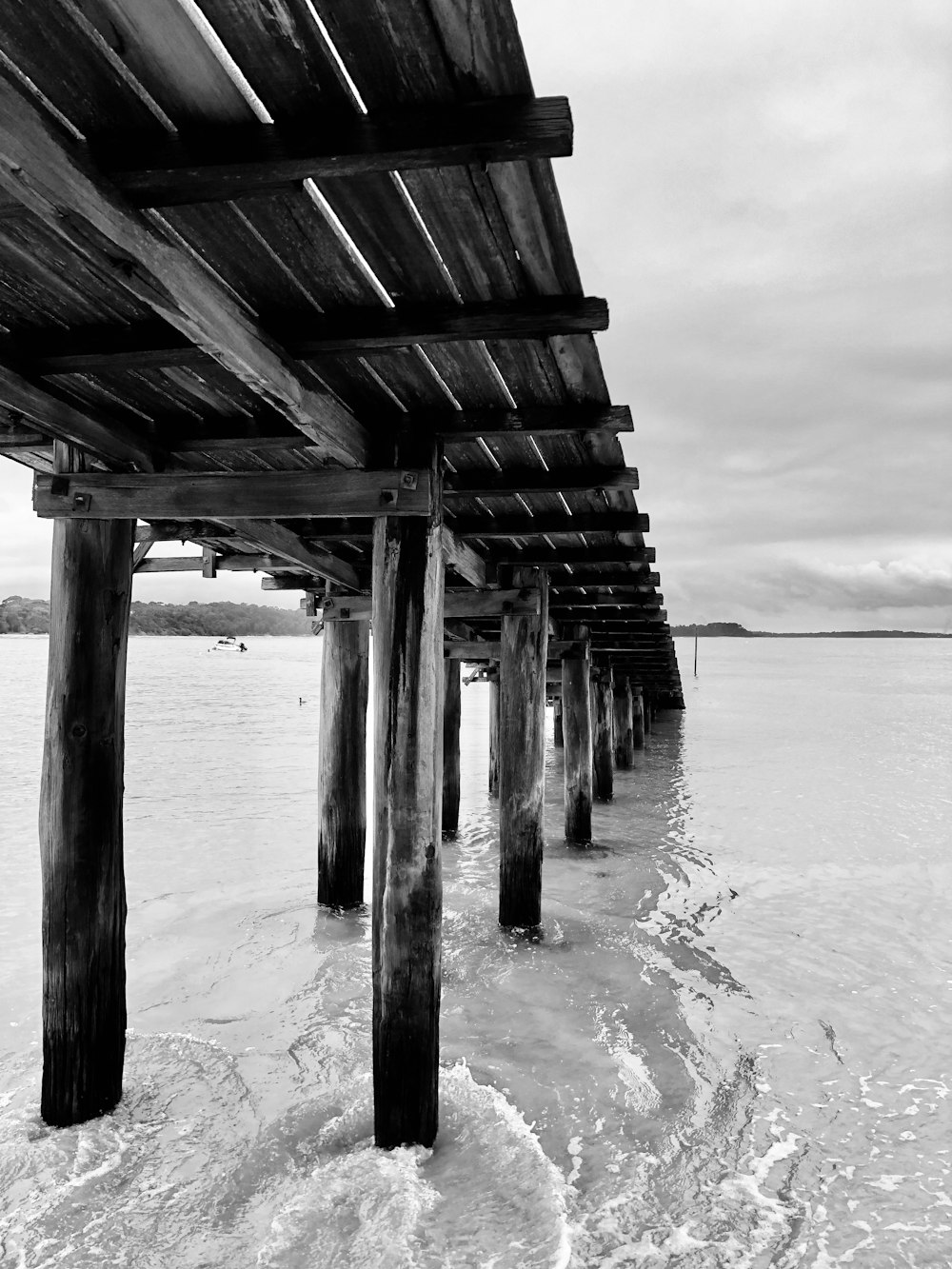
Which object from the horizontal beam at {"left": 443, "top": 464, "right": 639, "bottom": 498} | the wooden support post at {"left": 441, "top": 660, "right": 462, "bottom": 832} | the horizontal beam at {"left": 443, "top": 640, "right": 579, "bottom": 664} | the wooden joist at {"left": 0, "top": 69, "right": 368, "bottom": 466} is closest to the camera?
the wooden joist at {"left": 0, "top": 69, "right": 368, "bottom": 466}

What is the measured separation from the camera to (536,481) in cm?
456

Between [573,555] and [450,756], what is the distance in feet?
16.4

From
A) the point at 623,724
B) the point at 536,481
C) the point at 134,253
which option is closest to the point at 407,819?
the point at 536,481

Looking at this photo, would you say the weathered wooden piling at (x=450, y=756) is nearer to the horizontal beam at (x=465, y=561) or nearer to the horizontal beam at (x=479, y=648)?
the horizontal beam at (x=479, y=648)

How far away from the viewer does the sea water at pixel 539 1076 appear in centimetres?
339

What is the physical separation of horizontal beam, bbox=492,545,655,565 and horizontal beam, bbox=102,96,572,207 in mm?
4914

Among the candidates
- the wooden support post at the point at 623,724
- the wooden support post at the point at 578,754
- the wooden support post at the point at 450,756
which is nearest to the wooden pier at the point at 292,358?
the wooden support post at the point at 578,754

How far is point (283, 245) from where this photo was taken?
2.38 metres

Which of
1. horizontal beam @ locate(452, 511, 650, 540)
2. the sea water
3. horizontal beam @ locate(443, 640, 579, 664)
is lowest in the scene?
the sea water

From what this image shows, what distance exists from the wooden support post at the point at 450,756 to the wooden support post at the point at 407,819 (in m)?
7.09

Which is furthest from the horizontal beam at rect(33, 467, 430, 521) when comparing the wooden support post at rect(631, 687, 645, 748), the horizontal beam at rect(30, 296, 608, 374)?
the wooden support post at rect(631, 687, 645, 748)

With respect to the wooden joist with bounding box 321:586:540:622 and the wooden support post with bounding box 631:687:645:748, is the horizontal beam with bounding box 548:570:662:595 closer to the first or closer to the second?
the wooden joist with bounding box 321:586:540:622

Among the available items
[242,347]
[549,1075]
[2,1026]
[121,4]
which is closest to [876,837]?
[549,1075]

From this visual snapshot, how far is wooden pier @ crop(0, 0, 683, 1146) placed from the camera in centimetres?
175
